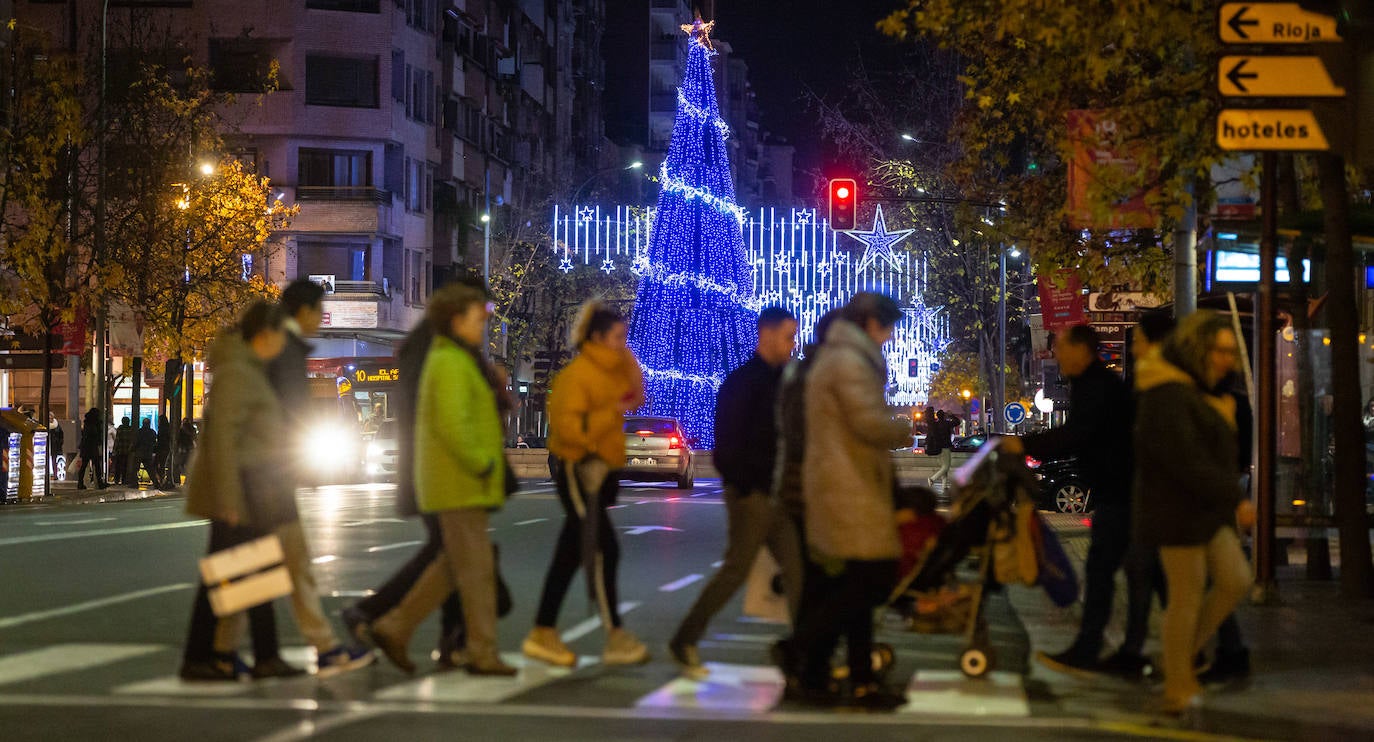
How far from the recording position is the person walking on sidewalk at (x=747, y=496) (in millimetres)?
10617

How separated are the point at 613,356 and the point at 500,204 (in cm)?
8034

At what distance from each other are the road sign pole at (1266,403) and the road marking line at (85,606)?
7.71 m

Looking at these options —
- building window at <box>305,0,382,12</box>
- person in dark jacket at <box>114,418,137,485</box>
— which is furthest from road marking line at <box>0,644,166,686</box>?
building window at <box>305,0,382,12</box>

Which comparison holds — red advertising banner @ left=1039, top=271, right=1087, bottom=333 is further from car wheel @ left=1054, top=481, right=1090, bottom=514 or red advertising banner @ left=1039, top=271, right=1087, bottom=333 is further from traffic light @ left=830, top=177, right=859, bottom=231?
traffic light @ left=830, top=177, right=859, bottom=231

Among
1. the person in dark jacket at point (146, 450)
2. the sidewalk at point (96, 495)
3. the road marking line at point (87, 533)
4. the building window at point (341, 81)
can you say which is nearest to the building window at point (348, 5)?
the building window at point (341, 81)

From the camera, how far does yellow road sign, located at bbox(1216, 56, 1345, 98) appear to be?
14.2 metres

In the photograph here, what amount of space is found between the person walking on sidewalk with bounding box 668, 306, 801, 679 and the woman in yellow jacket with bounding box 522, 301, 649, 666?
483mm

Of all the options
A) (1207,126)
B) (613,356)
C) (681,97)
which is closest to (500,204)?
(681,97)

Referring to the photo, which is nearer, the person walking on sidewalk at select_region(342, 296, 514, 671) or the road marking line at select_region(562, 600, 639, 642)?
the person walking on sidewalk at select_region(342, 296, 514, 671)

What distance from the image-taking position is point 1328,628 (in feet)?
44.4

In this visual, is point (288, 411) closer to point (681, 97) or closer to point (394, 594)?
point (394, 594)

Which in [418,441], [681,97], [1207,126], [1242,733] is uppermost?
[681,97]

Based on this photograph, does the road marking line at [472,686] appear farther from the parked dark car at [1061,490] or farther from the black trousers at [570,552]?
the parked dark car at [1061,490]

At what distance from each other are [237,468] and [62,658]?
184 cm
